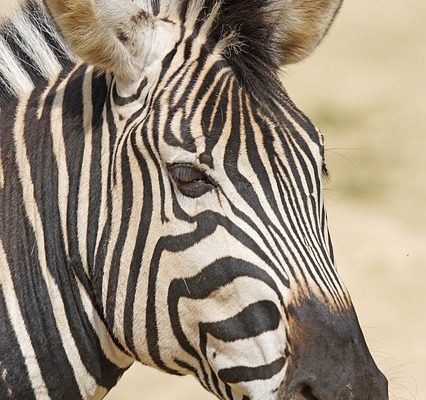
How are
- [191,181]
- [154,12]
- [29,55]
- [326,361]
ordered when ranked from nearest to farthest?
[326,361], [191,181], [154,12], [29,55]

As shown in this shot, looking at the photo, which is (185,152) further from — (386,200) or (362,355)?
(386,200)

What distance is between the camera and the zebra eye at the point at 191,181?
4.98 metres

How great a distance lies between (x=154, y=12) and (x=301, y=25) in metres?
0.83

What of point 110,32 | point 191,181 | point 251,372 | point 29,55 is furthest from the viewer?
point 29,55

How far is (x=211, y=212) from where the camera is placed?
4945 mm

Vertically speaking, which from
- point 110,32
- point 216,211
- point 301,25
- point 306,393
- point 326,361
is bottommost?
point 306,393

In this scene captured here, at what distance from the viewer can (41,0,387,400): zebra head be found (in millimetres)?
4805

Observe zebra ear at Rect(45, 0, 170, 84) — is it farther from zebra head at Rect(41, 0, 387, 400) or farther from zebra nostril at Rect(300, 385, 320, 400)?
zebra nostril at Rect(300, 385, 320, 400)

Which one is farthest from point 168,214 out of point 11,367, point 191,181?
point 11,367

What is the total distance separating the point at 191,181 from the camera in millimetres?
5004

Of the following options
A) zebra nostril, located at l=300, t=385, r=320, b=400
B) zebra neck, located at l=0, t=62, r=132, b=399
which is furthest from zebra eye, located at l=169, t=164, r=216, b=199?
zebra nostril, located at l=300, t=385, r=320, b=400

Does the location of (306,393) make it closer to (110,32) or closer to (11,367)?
(11,367)

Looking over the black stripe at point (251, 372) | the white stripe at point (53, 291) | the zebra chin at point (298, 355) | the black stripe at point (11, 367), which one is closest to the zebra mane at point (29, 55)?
the white stripe at point (53, 291)

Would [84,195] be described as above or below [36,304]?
above
